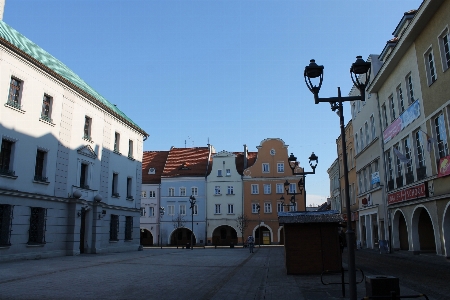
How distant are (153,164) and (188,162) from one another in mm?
6759

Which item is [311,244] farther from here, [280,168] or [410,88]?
[280,168]

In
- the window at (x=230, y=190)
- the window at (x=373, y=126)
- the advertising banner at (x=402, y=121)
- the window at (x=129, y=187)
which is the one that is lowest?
the window at (x=129, y=187)

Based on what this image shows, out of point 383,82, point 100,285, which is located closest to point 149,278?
point 100,285

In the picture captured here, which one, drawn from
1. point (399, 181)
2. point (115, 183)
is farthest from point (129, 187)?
point (399, 181)

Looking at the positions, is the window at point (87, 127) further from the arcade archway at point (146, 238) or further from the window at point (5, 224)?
the arcade archway at point (146, 238)

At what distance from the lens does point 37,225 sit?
22.8 metres

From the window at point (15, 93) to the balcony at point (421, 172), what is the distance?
2340cm

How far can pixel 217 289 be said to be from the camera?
1123 cm

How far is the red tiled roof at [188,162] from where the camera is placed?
6206 cm

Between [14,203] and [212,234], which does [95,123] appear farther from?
Result: [212,234]

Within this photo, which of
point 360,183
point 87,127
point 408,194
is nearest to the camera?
point 408,194

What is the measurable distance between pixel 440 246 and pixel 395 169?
826 cm

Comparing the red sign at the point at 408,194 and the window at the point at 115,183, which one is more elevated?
the window at the point at 115,183

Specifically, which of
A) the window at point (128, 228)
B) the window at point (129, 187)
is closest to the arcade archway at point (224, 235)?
the window at point (128, 228)
